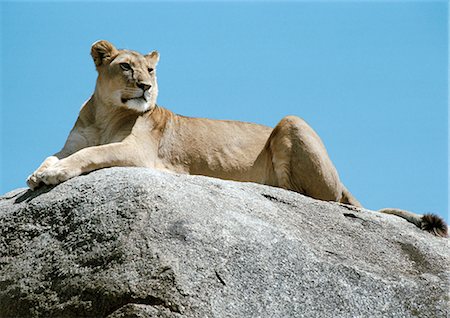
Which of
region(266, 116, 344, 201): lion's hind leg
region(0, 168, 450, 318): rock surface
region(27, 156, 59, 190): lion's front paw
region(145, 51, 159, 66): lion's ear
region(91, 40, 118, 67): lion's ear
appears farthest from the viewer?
region(145, 51, 159, 66): lion's ear

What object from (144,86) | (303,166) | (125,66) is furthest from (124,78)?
(303,166)

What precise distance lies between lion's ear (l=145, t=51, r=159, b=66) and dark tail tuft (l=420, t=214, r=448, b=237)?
13.2ft

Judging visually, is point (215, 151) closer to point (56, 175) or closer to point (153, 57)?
point (153, 57)

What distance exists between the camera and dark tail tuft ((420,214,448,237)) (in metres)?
9.98

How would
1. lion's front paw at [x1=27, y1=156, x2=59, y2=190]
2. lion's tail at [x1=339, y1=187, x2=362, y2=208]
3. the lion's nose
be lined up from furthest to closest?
lion's tail at [x1=339, y1=187, x2=362, y2=208], the lion's nose, lion's front paw at [x1=27, y1=156, x2=59, y2=190]

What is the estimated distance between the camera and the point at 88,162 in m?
9.32

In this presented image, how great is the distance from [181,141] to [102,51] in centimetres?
157

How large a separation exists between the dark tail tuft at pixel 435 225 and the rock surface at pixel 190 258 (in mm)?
801

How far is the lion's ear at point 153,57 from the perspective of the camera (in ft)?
36.1

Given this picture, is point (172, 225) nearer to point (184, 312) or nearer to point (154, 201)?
point (154, 201)

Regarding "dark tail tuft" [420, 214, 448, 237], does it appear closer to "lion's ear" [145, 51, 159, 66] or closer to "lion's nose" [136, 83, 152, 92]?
"lion's nose" [136, 83, 152, 92]

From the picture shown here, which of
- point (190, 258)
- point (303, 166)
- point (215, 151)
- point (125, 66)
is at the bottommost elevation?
point (190, 258)

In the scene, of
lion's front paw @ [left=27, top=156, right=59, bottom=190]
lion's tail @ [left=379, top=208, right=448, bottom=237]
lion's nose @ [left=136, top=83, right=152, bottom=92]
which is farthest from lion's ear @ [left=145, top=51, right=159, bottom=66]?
lion's tail @ [left=379, top=208, right=448, bottom=237]

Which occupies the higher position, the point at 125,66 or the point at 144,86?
the point at 125,66
